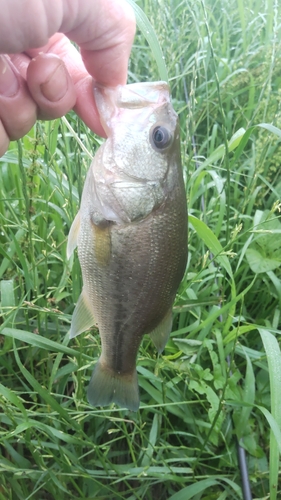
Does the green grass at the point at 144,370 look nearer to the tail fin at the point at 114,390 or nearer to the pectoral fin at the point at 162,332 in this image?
the tail fin at the point at 114,390

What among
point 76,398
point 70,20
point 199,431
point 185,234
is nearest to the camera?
point 70,20

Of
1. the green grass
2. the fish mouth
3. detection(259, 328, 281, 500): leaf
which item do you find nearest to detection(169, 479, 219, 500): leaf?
the green grass

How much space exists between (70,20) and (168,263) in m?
0.63

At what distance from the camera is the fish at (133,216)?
113cm

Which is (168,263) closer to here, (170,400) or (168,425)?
(170,400)

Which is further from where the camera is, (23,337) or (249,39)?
(249,39)

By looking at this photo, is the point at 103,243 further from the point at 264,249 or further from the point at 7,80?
the point at 264,249

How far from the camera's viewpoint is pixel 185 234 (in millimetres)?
1139

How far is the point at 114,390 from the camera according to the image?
1228 mm

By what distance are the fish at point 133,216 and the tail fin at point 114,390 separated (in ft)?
0.03

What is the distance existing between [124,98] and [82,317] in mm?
617

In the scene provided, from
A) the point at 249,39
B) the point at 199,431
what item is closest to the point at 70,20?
the point at 199,431

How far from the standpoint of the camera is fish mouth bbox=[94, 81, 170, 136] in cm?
115

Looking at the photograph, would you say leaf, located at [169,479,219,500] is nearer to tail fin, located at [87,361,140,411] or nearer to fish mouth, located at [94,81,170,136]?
tail fin, located at [87,361,140,411]
